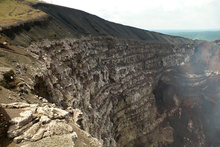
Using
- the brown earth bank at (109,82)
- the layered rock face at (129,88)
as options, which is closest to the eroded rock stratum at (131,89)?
the layered rock face at (129,88)

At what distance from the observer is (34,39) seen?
3023 centimetres

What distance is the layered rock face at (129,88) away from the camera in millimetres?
30609

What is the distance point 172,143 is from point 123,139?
18.2 meters

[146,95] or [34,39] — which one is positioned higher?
[34,39]

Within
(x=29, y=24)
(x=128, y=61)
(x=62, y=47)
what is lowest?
(x=128, y=61)

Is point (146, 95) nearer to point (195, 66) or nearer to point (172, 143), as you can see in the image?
point (172, 143)

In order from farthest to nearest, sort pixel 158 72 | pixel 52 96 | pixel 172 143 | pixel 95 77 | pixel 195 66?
pixel 195 66, pixel 158 72, pixel 172 143, pixel 95 77, pixel 52 96

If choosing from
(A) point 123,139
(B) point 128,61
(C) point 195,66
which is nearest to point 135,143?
(A) point 123,139

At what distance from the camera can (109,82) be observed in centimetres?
5272

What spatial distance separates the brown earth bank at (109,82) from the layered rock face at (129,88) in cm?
18

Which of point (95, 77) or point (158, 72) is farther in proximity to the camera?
point (158, 72)

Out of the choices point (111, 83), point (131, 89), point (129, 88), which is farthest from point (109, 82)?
point (131, 89)

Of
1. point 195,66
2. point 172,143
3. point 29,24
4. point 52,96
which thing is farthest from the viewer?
point 195,66

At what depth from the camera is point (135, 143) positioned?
5231cm
